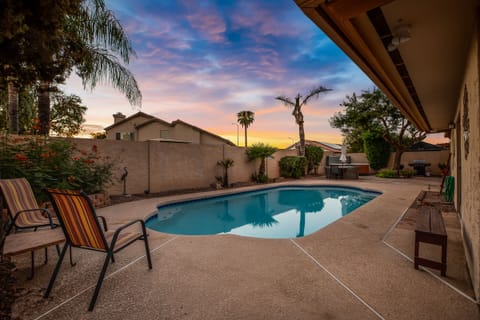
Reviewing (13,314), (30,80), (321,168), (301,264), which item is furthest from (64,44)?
(321,168)

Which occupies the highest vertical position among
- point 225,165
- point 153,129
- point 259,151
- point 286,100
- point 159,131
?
point 286,100

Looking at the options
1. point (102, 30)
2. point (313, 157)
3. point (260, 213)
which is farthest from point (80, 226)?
point (313, 157)

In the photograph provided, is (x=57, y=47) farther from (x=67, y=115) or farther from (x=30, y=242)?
(x=67, y=115)

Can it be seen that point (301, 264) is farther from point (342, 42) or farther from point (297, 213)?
point (297, 213)

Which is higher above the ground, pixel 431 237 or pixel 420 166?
pixel 420 166

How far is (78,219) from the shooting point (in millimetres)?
2168

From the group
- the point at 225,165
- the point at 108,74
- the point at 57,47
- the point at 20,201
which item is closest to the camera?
the point at 57,47

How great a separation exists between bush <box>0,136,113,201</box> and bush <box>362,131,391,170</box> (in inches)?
737

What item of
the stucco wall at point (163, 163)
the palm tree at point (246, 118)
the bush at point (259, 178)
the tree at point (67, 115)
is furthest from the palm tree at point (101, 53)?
the palm tree at point (246, 118)

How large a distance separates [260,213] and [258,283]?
538cm

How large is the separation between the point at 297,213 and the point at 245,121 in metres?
27.7

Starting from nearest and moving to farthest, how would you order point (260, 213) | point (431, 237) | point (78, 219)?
point (78, 219), point (431, 237), point (260, 213)

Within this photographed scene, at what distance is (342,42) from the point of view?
2252 mm

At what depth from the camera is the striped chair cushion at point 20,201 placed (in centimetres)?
302
